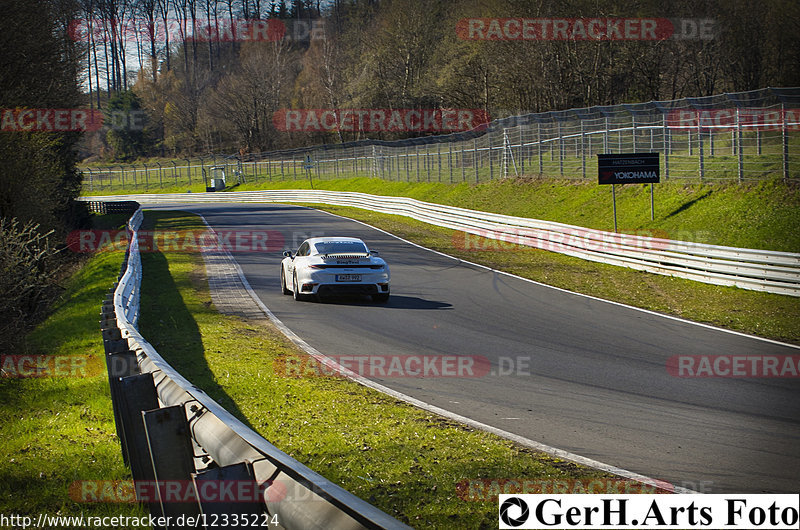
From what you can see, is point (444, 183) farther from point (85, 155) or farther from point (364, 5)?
point (85, 155)

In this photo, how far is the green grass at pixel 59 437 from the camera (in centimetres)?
518

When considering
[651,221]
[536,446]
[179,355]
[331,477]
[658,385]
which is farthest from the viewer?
[651,221]

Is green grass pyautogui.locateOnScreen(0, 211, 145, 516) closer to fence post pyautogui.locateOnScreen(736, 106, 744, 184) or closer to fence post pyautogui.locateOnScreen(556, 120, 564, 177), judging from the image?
fence post pyautogui.locateOnScreen(736, 106, 744, 184)

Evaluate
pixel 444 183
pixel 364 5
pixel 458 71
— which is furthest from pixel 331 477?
pixel 364 5

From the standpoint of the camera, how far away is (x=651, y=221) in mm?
26391

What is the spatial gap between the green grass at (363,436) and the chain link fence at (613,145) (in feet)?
59.6

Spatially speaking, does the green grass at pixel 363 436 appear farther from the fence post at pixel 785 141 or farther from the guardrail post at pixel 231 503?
the fence post at pixel 785 141

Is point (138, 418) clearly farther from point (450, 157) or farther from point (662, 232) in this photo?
point (450, 157)

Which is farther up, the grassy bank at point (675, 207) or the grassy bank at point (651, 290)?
the grassy bank at point (675, 207)

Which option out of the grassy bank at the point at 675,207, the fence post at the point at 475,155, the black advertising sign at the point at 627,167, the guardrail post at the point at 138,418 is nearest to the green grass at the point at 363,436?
the guardrail post at the point at 138,418

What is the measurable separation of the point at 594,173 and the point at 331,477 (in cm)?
2935

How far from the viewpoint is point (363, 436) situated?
6965 millimetres

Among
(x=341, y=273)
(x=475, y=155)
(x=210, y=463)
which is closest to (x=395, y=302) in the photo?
(x=341, y=273)

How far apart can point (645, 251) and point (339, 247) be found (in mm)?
9588
